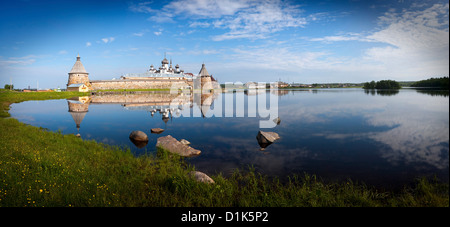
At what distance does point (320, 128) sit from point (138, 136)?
1004 cm

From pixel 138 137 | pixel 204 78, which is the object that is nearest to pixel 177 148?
pixel 138 137

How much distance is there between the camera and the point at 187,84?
242 ft

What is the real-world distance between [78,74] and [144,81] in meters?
17.6

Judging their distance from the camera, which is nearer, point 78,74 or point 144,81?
point 78,74

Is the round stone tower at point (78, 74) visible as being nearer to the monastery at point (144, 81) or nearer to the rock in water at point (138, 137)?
the monastery at point (144, 81)

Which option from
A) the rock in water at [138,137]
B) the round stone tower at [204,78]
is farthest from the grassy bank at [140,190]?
the round stone tower at [204,78]

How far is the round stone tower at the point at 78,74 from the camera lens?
56625mm

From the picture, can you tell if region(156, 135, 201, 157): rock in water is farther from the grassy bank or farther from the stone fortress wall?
the stone fortress wall

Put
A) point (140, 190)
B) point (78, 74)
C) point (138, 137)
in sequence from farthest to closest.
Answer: point (78, 74)
point (138, 137)
point (140, 190)

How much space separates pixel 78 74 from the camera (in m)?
56.8

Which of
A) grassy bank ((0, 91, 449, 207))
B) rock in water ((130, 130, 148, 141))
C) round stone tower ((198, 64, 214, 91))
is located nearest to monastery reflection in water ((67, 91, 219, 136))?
rock in water ((130, 130, 148, 141))

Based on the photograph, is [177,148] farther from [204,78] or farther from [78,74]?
[78,74]

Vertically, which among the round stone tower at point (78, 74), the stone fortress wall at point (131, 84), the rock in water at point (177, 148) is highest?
the round stone tower at point (78, 74)
